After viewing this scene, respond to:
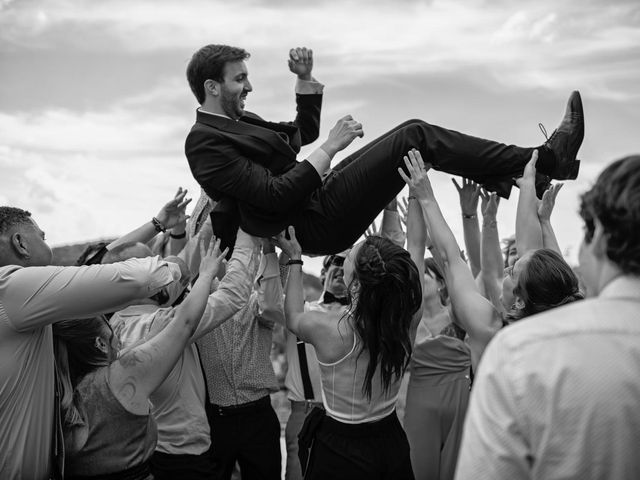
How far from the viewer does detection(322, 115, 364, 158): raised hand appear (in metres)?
3.47

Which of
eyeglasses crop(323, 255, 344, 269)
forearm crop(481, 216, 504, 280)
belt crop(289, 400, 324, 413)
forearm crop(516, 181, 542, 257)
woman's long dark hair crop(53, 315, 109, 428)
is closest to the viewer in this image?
woman's long dark hair crop(53, 315, 109, 428)

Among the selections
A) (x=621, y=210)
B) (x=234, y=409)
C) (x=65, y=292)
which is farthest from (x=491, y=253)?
(x=621, y=210)

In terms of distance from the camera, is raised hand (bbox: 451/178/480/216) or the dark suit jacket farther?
raised hand (bbox: 451/178/480/216)

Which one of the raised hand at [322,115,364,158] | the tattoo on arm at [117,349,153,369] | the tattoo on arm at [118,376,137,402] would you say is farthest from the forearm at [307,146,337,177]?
the tattoo on arm at [118,376,137,402]

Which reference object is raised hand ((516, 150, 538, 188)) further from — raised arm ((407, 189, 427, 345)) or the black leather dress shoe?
raised arm ((407, 189, 427, 345))

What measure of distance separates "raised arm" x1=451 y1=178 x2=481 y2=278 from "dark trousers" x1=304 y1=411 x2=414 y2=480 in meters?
1.21

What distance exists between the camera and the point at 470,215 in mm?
3871

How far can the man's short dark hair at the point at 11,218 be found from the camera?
2824mm

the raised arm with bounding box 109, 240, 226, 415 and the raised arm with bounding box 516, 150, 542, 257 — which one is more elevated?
the raised arm with bounding box 516, 150, 542, 257

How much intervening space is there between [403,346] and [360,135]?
104 cm

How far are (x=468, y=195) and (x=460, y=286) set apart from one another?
106cm

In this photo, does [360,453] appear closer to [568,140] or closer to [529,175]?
[529,175]

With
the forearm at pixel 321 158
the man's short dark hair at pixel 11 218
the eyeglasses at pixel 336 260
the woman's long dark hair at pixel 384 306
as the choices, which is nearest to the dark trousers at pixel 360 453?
the woman's long dark hair at pixel 384 306

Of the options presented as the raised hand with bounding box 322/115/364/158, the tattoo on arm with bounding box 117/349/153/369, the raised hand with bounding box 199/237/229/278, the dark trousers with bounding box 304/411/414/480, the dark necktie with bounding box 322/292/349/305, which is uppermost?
the raised hand with bounding box 322/115/364/158
